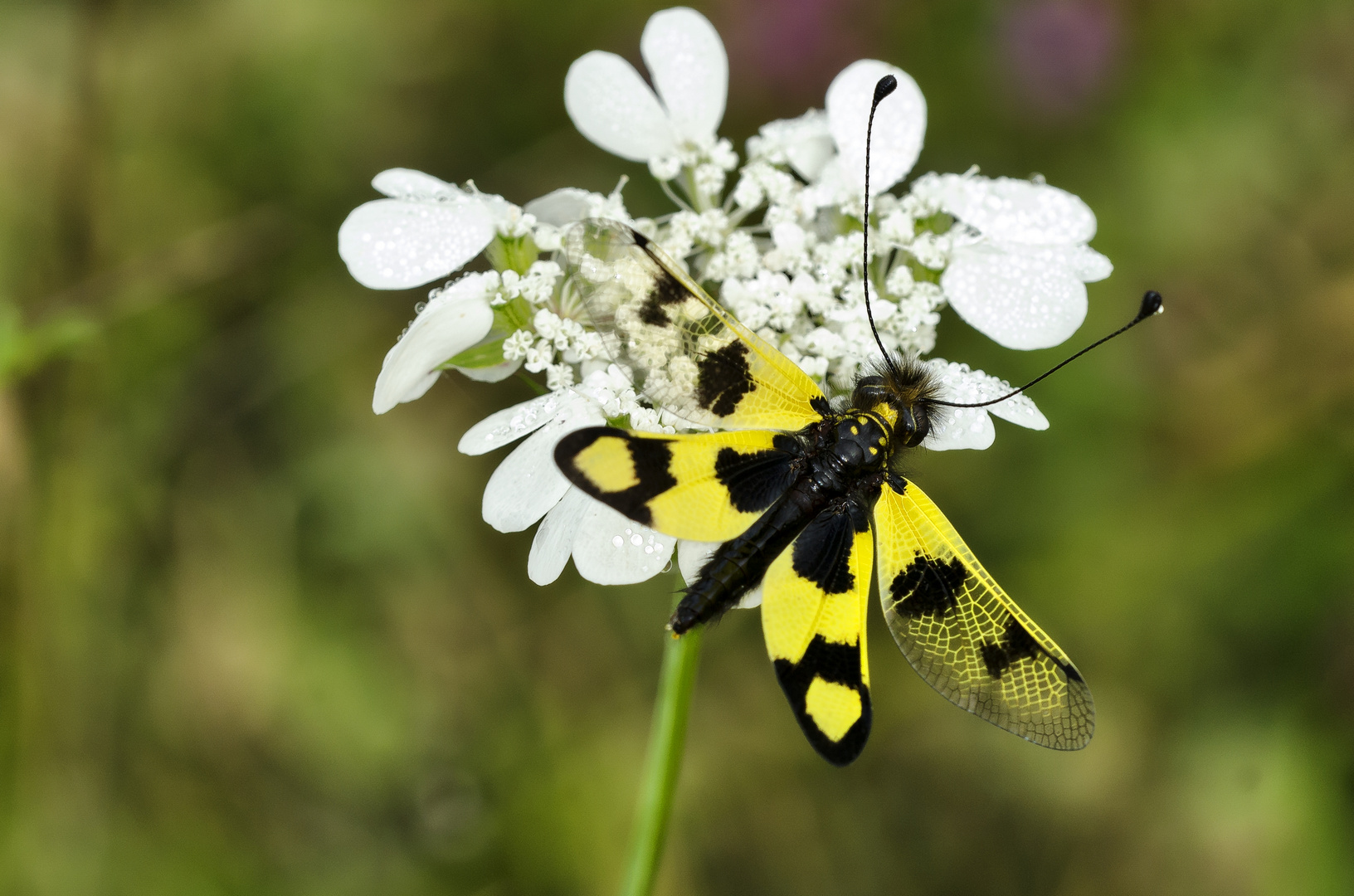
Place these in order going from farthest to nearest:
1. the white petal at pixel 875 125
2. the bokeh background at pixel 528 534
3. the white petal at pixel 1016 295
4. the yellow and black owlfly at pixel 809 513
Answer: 1. the bokeh background at pixel 528 534
2. the white petal at pixel 875 125
3. the white petal at pixel 1016 295
4. the yellow and black owlfly at pixel 809 513

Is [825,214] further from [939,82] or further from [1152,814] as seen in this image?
[1152,814]

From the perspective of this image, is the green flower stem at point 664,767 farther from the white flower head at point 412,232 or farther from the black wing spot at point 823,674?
the white flower head at point 412,232

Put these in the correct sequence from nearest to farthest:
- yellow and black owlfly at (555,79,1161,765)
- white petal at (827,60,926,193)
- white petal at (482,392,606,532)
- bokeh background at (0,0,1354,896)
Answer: yellow and black owlfly at (555,79,1161,765), white petal at (482,392,606,532), white petal at (827,60,926,193), bokeh background at (0,0,1354,896)

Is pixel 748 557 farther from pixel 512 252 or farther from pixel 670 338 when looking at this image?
pixel 512 252

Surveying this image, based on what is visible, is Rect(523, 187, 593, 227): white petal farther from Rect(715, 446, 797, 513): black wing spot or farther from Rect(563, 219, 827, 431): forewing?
Rect(715, 446, 797, 513): black wing spot

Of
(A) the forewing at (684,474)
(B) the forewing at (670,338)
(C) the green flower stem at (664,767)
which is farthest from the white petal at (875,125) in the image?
(C) the green flower stem at (664,767)

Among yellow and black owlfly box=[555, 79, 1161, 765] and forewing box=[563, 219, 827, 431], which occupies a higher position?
forewing box=[563, 219, 827, 431]

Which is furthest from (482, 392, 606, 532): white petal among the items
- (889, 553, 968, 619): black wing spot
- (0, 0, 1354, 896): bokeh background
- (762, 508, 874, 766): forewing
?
Answer: (0, 0, 1354, 896): bokeh background
